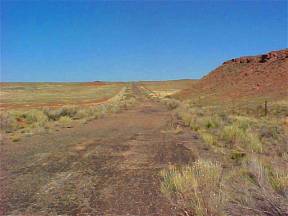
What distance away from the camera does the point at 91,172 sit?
31.4ft

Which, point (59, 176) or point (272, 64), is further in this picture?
point (272, 64)

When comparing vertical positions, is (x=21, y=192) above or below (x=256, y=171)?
below

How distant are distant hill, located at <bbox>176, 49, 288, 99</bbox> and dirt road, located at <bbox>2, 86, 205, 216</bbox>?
29245 millimetres

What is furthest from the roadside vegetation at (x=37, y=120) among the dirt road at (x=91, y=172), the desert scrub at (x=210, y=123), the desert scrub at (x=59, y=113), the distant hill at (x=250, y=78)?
the distant hill at (x=250, y=78)

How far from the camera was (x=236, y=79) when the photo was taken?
62.8 metres

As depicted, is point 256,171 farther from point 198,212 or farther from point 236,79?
point 236,79

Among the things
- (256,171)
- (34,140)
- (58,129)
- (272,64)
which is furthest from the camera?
(272,64)

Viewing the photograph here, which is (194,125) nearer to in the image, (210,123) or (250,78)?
(210,123)

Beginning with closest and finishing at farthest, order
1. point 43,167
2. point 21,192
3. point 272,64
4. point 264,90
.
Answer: point 21,192
point 43,167
point 264,90
point 272,64

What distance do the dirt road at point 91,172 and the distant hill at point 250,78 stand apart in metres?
29.2

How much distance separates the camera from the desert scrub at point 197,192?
5648 millimetres

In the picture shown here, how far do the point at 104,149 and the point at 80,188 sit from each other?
16.9 feet

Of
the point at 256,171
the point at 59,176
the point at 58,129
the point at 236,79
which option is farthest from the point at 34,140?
the point at 236,79

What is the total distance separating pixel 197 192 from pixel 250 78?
54870 millimetres
